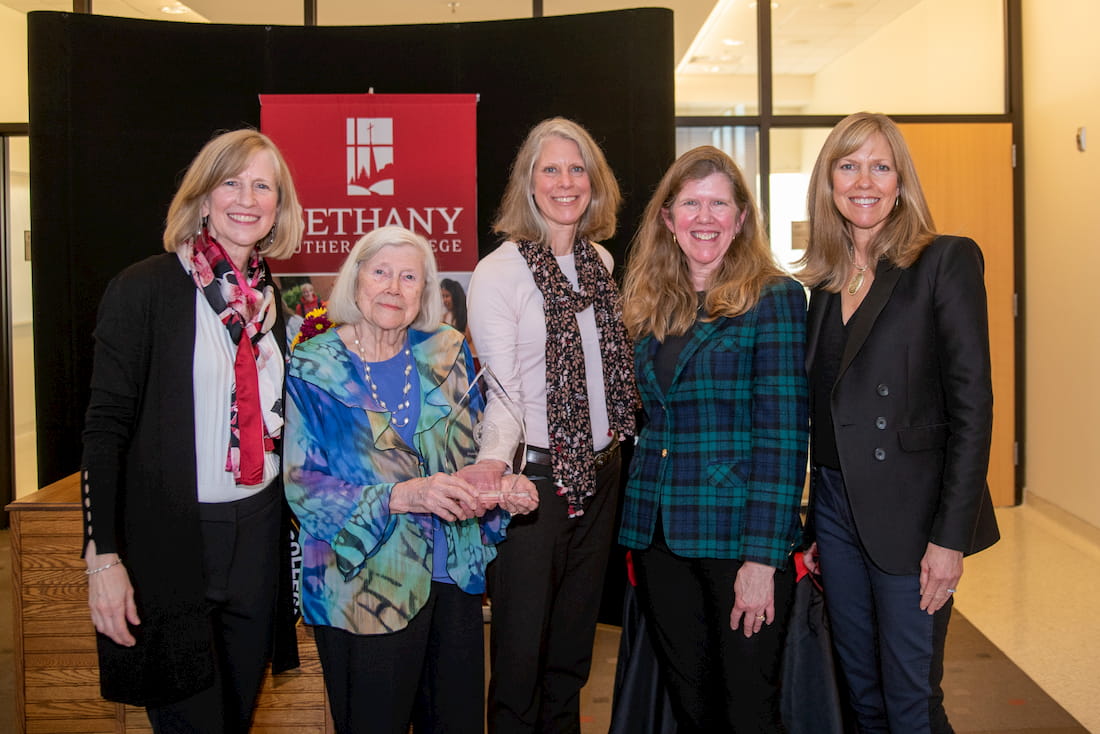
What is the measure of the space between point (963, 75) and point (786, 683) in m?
5.56

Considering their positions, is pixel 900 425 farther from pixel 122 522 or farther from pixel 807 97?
pixel 807 97

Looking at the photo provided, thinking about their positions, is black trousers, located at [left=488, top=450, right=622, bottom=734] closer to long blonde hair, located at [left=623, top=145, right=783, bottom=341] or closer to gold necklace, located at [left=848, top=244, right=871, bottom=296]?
long blonde hair, located at [left=623, top=145, right=783, bottom=341]

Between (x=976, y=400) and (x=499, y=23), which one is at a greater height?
(x=499, y=23)

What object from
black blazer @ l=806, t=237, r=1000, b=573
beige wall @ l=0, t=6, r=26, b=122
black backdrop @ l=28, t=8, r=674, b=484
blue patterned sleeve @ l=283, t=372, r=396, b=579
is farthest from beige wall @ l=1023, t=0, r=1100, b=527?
beige wall @ l=0, t=6, r=26, b=122

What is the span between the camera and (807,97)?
6254mm

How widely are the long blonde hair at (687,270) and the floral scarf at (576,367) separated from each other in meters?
0.08

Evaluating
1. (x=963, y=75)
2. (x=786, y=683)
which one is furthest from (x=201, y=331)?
(x=963, y=75)

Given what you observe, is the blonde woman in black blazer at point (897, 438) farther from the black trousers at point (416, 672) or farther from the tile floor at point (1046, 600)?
the tile floor at point (1046, 600)

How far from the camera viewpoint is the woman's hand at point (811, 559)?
7.55ft

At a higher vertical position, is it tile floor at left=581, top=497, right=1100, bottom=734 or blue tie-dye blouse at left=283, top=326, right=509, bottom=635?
blue tie-dye blouse at left=283, top=326, right=509, bottom=635

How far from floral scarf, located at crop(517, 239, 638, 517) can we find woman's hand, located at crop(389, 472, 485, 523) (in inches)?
17.6

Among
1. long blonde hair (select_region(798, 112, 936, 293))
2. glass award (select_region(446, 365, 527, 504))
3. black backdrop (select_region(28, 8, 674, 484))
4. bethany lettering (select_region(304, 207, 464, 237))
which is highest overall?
black backdrop (select_region(28, 8, 674, 484))

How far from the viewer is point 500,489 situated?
6.20 ft

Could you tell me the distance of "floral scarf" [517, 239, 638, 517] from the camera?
2301 millimetres
